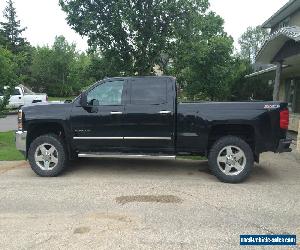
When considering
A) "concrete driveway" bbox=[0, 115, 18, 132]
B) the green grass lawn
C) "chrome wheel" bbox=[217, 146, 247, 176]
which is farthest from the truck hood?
"concrete driveway" bbox=[0, 115, 18, 132]

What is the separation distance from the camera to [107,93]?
8422 mm

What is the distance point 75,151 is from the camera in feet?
27.9

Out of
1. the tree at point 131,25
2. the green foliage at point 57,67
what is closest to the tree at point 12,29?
the green foliage at point 57,67

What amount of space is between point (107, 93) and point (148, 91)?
0.85m

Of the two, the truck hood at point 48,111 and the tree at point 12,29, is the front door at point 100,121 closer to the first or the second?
the truck hood at point 48,111

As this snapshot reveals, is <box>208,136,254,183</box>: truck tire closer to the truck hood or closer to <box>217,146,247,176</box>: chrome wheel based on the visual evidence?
<box>217,146,247,176</box>: chrome wheel

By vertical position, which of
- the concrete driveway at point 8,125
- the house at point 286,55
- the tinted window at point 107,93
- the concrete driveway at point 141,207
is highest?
the house at point 286,55

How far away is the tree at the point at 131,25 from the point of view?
1332 cm

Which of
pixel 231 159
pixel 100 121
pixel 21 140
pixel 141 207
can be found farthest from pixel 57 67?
pixel 141 207

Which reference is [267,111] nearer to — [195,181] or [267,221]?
[195,181]

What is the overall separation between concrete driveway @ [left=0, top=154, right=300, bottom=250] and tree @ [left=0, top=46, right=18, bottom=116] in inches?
151

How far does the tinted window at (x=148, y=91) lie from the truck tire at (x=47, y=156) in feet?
5.86

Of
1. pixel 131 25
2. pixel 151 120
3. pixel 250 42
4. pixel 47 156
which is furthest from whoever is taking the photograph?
pixel 250 42

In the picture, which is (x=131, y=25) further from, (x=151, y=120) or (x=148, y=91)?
(x=151, y=120)
